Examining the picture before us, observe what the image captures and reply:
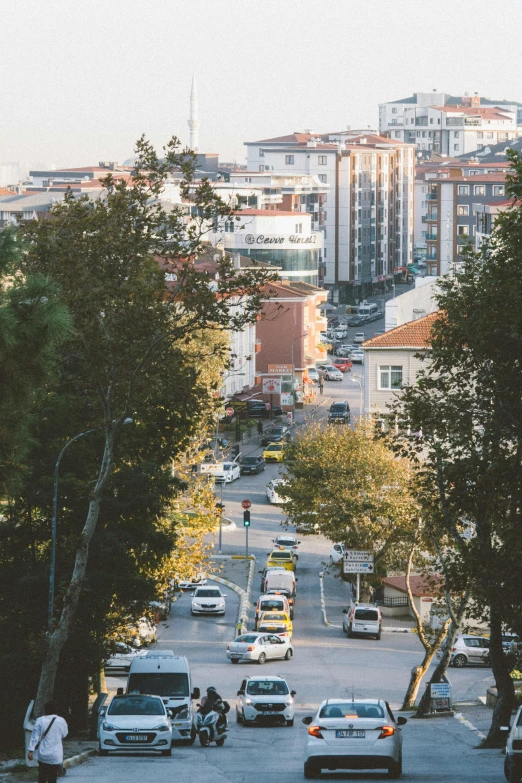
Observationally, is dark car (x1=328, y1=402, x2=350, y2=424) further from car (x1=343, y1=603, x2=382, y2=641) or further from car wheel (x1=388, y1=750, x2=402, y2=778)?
car wheel (x1=388, y1=750, x2=402, y2=778)

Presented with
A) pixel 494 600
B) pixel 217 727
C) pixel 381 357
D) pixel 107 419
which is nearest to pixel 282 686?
pixel 217 727

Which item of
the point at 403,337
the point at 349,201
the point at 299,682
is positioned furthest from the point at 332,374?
the point at 299,682

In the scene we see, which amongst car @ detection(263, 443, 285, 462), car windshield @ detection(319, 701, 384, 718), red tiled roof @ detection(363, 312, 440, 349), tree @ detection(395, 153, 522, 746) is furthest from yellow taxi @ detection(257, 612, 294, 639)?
car @ detection(263, 443, 285, 462)

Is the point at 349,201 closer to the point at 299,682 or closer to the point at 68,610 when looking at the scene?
the point at 299,682

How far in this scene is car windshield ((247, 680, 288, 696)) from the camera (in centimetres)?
3409

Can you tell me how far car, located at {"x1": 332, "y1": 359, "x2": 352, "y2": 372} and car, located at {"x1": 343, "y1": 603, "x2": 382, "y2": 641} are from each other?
76.2m

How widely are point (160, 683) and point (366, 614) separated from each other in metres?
21.9

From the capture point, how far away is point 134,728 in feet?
89.8

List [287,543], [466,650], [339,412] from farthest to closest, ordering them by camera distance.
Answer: [339,412]
[287,543]
[466,650]

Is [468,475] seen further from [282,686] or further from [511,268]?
[282,686]

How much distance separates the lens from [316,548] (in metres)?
73.7

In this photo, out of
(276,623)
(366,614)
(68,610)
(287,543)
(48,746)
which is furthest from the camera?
(287,543)

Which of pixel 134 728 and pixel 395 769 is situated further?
pixel 134 728

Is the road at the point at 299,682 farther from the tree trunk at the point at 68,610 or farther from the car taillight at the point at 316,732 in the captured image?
the tree trunk at the point at 68,610
